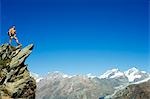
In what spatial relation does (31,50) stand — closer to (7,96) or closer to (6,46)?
(6,46)

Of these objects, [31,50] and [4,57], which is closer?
[4,57]

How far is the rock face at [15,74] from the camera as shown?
190ft

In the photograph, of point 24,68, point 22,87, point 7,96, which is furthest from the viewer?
point 24,68

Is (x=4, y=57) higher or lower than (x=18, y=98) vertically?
higher

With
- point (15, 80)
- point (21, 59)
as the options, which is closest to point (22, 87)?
point (15, 80)

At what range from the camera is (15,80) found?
60.1m

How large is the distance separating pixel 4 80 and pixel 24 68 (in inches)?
246

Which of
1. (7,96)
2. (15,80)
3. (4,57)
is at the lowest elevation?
(7,96)

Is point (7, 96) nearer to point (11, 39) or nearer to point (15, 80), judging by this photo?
point (15, 80)

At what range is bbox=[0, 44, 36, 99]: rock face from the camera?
5784 centimetres

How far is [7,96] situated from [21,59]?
959cm

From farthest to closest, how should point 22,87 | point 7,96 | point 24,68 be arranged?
point 24,68
point 22,87
point 7,96

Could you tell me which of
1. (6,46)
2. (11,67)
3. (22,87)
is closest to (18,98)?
(22,87)

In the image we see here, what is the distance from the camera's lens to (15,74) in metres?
61.5
